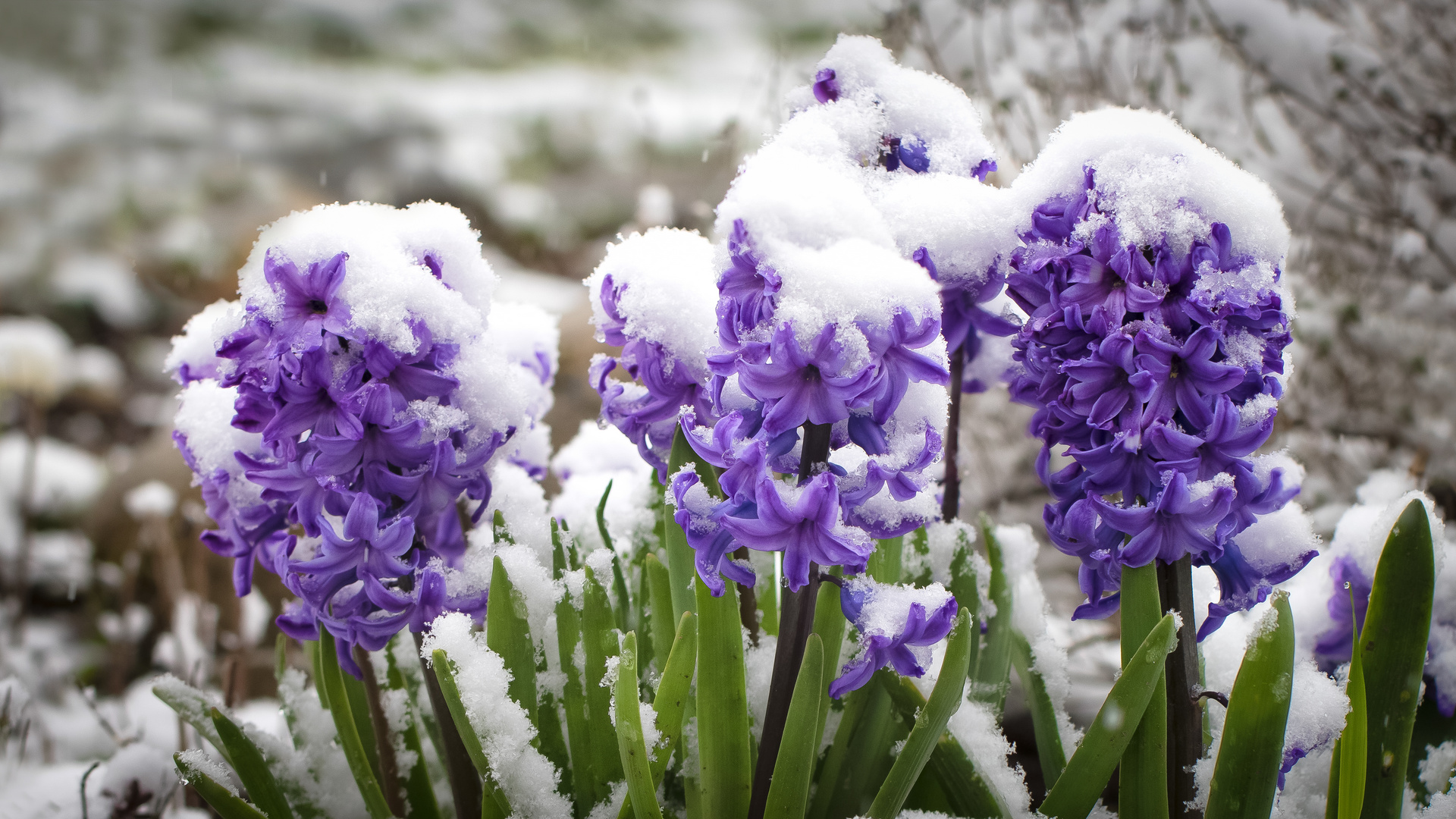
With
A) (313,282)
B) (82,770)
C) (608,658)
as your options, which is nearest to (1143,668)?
(608,658)

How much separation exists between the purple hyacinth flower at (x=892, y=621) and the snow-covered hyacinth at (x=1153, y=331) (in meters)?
0.22

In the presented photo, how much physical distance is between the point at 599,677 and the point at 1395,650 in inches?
37.5

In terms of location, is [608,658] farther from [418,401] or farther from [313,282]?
[313,282]

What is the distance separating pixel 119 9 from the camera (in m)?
13.2

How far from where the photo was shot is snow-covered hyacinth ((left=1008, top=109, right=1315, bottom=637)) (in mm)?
974

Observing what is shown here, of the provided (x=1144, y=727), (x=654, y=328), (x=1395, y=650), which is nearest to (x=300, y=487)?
(x=654, y=328)

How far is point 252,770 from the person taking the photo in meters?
1.20

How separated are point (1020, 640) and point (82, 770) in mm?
1988

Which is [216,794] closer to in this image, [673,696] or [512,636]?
[512,636]

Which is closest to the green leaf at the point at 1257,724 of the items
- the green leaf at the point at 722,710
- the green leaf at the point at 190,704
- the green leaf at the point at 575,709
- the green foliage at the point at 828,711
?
the green foliage at the point at 828,711

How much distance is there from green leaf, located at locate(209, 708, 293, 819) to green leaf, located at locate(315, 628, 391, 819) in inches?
3.8

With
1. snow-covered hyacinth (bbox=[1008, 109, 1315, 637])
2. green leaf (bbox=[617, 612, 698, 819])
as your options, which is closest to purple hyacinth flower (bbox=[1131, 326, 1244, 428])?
snow-covered hyacinth (bbox=[1008, 109, 1315, 637])

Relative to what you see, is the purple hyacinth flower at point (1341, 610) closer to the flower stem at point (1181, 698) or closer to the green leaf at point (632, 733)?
the flower stem at point (1181, 698)

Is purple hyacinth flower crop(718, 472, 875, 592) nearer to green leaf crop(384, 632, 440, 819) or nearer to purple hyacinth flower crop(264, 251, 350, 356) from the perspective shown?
purple hyacinth flower crop(264, 251, 350, 356)
